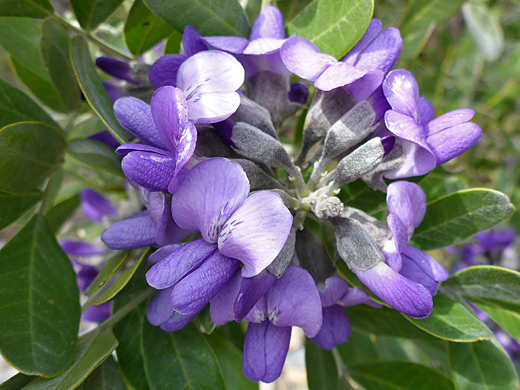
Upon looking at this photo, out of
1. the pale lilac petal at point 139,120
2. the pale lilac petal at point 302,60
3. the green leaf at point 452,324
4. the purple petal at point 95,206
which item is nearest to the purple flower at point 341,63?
the pale lilac petal at point 302,60

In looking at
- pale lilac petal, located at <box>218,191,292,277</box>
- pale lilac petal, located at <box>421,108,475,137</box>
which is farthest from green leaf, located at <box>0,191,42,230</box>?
pale lilac petal, located at <box>421,108,475,137</box>

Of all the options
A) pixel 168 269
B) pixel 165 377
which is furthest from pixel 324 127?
pixel 165 377

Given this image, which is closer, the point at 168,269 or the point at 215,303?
the point at 168,269

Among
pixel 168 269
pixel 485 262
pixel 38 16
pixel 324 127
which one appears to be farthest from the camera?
pixel 485 262

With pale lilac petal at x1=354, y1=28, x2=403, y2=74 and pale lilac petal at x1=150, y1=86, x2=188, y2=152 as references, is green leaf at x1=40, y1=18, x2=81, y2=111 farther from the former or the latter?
pale lilac petal at x1=354, y1=28, x2=403, y2=74

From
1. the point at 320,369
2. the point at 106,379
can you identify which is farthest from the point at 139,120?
the point at 320,369

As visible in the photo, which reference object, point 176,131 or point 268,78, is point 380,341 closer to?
point 268,78

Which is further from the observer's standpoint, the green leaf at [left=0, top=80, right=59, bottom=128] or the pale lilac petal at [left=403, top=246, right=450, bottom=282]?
the green leaf at [left=0, top=80, right=59, bottom=128]
